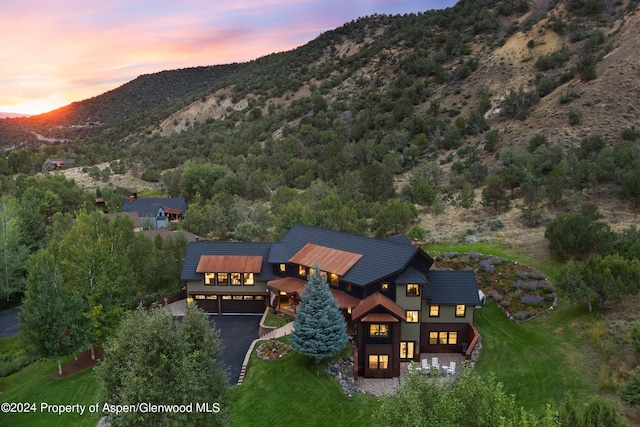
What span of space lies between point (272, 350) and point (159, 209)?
4917 cm

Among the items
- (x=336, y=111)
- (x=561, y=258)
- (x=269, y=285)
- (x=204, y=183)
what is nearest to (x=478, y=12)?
(x=336, y=111)

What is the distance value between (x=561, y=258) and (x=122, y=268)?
3828 centimetres

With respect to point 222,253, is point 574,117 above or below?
above

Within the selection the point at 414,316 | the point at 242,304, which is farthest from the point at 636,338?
the point at 242,304

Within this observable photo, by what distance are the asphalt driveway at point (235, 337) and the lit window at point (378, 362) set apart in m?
8.60

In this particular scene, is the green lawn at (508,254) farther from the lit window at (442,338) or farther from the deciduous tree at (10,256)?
the deciduous tree at (10,256)

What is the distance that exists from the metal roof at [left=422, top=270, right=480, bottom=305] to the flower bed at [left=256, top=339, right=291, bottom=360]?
405 inches

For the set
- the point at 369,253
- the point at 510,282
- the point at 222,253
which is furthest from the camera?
the point at 222,253

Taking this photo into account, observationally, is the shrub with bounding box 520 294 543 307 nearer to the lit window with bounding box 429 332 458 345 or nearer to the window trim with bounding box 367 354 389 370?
the lit window with bounding box 429 332 458 345

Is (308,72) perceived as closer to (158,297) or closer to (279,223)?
(279,223)

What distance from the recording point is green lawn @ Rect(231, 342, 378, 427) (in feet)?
81.6

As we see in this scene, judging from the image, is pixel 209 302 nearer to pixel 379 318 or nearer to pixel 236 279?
pixel 236 279

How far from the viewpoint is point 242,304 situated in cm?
3828

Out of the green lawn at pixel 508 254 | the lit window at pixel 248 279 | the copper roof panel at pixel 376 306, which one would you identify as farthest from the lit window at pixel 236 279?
the green lawn at pixel 508 254
